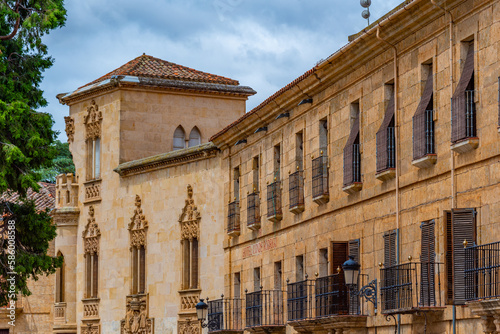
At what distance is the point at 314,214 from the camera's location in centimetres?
3044

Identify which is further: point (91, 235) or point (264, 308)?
point (91, 235)

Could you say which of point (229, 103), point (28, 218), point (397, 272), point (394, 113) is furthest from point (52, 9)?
point (229, 103)

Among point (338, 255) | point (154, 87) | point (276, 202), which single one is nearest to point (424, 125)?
point (338, 255)

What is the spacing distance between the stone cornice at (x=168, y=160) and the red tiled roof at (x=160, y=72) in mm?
4141

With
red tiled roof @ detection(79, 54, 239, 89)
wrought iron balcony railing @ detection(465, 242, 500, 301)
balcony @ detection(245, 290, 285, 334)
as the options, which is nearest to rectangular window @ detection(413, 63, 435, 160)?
wrought iron balcony railing @ detection(465, 242, 500, 301)

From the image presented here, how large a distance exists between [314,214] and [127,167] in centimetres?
1557

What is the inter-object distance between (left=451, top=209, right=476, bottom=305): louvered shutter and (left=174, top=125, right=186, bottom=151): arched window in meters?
27.2

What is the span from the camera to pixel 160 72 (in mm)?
47562

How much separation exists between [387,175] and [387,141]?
0.72 metres

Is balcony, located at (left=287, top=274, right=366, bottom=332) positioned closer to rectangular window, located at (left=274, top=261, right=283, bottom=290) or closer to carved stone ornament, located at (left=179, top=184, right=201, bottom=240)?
rectangular window, located at (left=274, top=261, right=283, bottom=290)

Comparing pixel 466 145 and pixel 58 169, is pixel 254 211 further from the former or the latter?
pixel 58 169

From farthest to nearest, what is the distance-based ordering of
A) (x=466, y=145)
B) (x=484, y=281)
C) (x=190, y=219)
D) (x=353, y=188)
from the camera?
1. (x=190, y=219)
2. (x=353, y=188)
3. (x=466, y=145)
4. (x=484, y=281)

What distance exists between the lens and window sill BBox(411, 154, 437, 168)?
22.8m

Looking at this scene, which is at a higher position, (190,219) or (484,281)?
(190,219)
